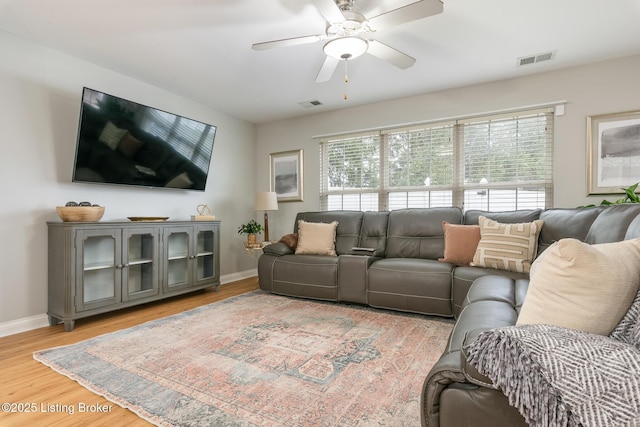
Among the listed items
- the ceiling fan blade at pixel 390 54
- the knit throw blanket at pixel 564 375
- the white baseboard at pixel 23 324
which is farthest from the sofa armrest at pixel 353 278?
the white baseboard at pixel 23 324

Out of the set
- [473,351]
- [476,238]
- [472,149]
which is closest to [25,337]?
[473,351]

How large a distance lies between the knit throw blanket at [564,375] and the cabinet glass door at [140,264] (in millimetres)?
3200

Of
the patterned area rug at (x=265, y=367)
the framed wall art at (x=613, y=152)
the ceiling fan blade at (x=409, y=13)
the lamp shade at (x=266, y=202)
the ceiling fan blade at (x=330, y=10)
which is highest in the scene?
the ceiling fan blade at (x=330, y=10)

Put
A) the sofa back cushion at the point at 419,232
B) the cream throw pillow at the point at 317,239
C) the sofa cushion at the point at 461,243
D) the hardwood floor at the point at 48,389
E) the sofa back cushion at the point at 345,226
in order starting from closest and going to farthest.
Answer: the hardwood floor at the point at 48,389 → the sofa cushion at the point at 461,243 → the sofa back cushion at the point at 419,232 → the cream throw pillow at the point at 317,239 → the sofa back cushion at the point at 345,226

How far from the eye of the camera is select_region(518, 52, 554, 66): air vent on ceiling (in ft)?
9.92

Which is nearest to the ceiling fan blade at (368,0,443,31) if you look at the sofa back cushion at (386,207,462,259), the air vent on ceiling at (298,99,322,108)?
the sofa back cushion at (386,207,462,259)

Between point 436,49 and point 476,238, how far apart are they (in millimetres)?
1775

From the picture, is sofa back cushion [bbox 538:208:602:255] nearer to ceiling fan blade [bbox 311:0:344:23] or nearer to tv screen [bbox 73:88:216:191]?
ceiling fan blade [bbox 311:0:344:23]

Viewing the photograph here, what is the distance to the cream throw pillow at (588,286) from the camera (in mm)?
915

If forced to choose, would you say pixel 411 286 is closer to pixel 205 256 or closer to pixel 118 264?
pixel 205 256

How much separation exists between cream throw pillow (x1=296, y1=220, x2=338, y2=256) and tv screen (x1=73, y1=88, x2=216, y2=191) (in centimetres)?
150

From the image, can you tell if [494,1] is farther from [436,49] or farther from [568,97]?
[568,97]

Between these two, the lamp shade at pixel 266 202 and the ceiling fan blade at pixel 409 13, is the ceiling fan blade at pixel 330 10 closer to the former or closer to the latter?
the ceiling fan blade at pixel 409 13

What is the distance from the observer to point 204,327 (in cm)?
269
